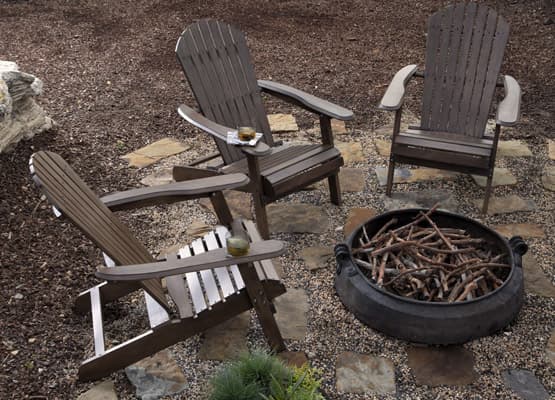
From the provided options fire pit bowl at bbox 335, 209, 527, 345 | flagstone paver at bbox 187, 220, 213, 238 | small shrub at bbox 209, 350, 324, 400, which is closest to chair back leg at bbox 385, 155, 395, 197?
fire pit bowl at bbox 335, 209, 527, 345

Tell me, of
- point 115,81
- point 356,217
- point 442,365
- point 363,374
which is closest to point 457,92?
point 356,217

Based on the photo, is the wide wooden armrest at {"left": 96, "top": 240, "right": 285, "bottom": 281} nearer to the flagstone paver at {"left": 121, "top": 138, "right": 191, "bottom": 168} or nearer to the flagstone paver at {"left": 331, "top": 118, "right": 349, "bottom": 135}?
the flagstone paver at {"left": 121, "top": 138, "right": 191, "bottom": 168}

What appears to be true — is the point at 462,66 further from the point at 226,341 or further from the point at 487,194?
the point at 226,341

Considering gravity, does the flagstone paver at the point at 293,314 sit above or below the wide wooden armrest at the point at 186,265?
below

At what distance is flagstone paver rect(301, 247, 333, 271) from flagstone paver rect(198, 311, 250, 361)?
1.69 feet

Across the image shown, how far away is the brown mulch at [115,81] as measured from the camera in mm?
2834

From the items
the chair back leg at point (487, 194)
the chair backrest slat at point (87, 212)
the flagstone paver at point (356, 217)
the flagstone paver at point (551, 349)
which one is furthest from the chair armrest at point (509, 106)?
the chair backrest slat at point (87, 212)

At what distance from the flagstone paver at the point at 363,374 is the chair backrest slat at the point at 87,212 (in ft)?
2.61

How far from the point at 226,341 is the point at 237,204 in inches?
47.6

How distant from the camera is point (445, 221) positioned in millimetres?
3084

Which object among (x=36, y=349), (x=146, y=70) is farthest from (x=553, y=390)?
(x=146, y=70)

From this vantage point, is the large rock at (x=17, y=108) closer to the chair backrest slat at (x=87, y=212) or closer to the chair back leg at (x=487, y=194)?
the chair backrest slat at (x=87, y=212)

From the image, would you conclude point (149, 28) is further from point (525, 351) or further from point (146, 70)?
point (525, 351)

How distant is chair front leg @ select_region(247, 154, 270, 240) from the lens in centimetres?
310
